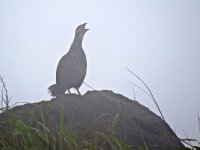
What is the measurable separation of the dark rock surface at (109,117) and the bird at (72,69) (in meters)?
2.41

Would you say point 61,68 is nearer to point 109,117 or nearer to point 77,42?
point 77,42

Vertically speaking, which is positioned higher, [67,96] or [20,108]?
[67,96]

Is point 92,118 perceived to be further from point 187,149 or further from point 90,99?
point 187,149

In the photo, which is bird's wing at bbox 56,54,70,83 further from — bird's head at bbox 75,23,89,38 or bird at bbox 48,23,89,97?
bird's head at bbox 75,23,89,38

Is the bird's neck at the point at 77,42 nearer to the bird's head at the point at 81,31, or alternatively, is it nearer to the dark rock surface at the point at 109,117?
the bird's head at the point at 81,31

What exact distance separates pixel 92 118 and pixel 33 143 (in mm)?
3516

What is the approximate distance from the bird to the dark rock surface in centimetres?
241

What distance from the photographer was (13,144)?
2.73m

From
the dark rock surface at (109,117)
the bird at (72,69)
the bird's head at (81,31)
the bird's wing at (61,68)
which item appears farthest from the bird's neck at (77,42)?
the dark rock surface at (109,117)

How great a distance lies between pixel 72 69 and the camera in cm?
959

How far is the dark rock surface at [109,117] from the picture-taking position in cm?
496

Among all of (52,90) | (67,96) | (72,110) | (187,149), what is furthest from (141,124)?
(52,90)

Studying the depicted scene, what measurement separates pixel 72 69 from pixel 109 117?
431 cm

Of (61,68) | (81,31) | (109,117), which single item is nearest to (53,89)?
(61,68)
